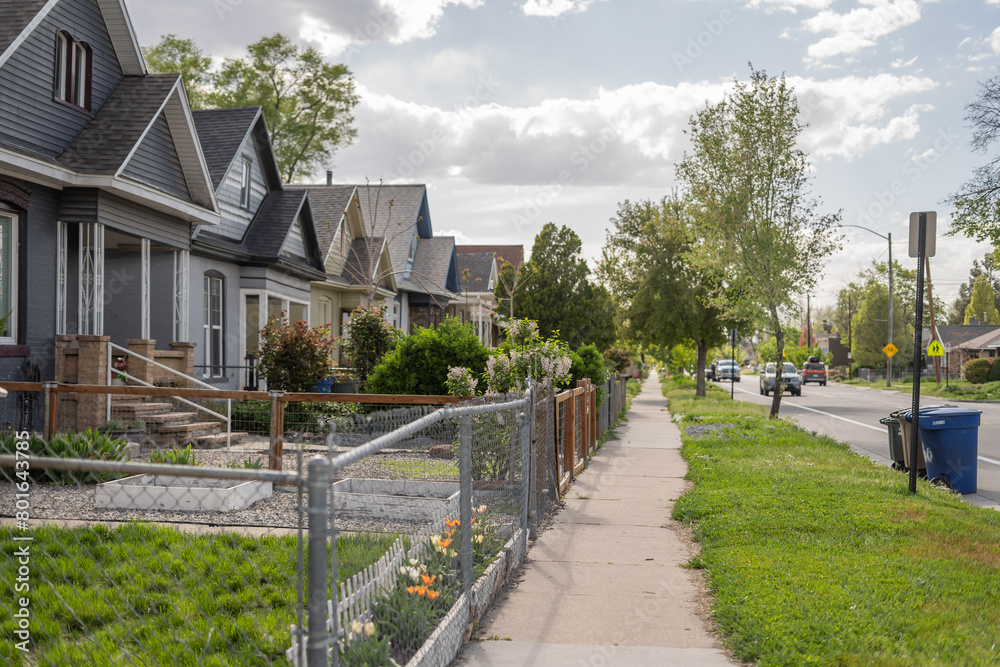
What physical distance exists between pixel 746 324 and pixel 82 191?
2488cm

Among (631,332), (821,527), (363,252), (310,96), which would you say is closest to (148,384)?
(821,527)

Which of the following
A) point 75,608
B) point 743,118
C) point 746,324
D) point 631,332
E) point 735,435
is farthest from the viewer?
point 631,332

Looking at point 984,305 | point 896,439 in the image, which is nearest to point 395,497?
point 896,439

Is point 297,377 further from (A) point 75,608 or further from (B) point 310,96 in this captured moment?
(B) point 310,96

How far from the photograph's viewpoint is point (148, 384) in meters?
13.2

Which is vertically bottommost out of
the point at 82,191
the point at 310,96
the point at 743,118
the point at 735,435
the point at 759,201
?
the point at 735,435

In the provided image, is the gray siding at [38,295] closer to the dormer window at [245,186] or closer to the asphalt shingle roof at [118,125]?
the asphalt shingle roof at [118,125]

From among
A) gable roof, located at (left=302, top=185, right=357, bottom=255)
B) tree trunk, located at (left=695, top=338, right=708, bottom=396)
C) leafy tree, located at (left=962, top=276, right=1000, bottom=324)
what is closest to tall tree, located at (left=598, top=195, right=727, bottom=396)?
tree trunk, located at (left=695, top=338, right=708, bottom=396)

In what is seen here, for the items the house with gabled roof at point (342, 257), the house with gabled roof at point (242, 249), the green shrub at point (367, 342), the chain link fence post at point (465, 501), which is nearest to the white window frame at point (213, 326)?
the house with gabled roof at point (242, 249)

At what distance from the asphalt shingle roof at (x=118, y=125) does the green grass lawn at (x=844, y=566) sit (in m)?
9.93

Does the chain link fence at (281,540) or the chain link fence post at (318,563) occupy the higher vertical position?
the chain link fence post at (318,563)

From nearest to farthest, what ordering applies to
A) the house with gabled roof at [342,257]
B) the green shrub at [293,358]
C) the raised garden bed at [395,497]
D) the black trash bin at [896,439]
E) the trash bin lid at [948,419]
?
the raised garden bed at [395,497] < the trash bin lid at [948,419] < the black trash bin at [896,439] < the green shrub at [293,358] < the house with gabled roof at [342,257]

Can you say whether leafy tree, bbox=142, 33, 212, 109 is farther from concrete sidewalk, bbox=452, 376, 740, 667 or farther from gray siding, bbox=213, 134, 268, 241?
concrete sidewalk, bbox=452, 376, 740, 667

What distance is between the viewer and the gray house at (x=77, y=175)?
11562 mm
